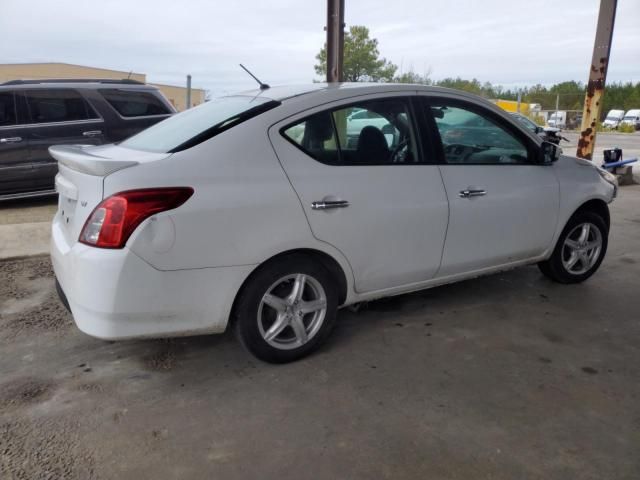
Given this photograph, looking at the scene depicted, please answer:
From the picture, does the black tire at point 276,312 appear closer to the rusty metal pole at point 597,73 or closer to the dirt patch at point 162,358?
the dirt patch at point 162,358

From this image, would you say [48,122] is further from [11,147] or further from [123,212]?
[123,212]

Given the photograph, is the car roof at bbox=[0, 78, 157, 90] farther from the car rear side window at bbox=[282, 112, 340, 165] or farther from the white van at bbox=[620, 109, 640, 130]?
the white van at bbox=[620, 109, 640, 130]

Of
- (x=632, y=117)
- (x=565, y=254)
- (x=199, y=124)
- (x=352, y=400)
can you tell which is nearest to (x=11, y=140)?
(x=199, y=124)

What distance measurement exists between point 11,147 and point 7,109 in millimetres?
527

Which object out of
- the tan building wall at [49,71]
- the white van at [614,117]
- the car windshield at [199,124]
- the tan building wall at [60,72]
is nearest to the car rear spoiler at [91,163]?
the car windshield at [199,124]

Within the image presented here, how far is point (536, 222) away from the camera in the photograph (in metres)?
3.98

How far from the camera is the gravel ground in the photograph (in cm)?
231

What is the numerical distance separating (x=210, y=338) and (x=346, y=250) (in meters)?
1.13

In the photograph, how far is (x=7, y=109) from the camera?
7.21 m

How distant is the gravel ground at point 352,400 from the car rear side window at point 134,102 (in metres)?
4.45

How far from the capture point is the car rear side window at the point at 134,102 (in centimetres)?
773

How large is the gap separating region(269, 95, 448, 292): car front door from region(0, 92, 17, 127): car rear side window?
19.4 ft

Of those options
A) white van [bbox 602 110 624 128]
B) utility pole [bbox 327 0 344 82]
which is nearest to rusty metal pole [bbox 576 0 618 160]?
utility pole [bbox 327 0 344 82]

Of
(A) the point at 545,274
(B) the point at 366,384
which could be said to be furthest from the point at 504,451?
(A) the point at 545,274
